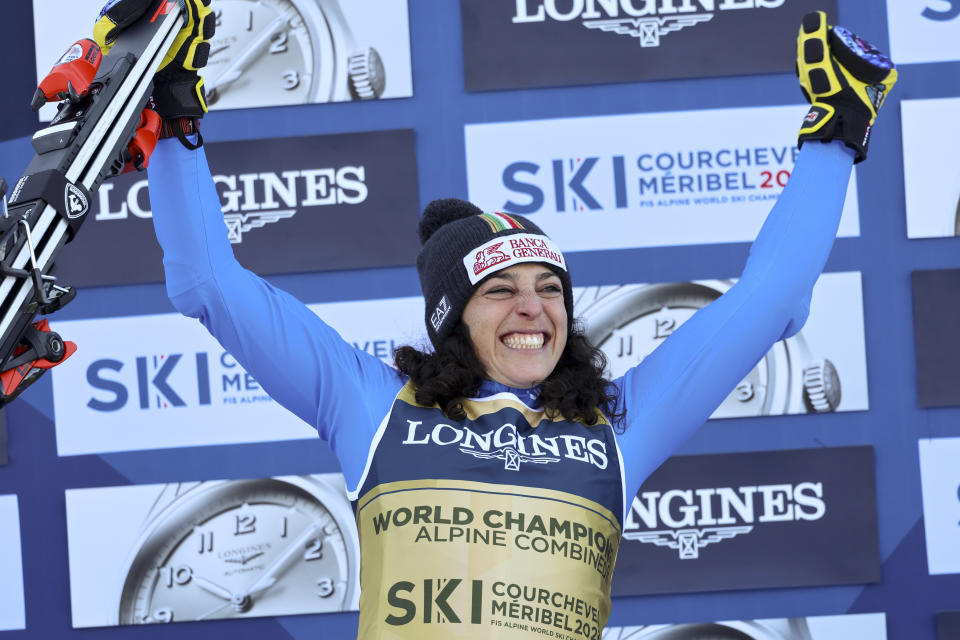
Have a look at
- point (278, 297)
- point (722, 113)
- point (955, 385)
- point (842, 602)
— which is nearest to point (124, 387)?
point (278, 297)

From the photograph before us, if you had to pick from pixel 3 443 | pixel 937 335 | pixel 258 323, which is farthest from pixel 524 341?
pixel 3 443

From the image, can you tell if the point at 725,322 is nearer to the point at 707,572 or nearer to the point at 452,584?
the point at 452,584

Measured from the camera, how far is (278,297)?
130 cm

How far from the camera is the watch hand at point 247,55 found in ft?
7.82

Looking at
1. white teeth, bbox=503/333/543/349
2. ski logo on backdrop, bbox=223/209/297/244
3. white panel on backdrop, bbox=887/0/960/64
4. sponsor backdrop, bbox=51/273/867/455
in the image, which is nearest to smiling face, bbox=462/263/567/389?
white teeth, bbox=503/333/543/349

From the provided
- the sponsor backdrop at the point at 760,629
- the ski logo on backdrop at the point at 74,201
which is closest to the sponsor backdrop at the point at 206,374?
the sponsor backdrop at the point at 760,629

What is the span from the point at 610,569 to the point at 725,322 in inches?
16.0

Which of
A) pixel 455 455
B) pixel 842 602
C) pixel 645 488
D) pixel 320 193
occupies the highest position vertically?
pixel 320 193

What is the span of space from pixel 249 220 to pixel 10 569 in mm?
1154

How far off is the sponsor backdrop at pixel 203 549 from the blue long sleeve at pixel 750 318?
4.12 feet

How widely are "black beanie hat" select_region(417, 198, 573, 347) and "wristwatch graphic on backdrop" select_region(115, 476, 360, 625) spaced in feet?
3.75

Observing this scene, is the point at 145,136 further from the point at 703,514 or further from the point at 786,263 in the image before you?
the point at 703,514

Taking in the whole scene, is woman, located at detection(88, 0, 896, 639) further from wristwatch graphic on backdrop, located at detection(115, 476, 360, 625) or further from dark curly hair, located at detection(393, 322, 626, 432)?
wristwatch graphic on backdrop, located at detection(115, 476, 360, 625)

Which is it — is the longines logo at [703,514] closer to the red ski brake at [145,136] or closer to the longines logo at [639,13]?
the longines logo at [639,13]
